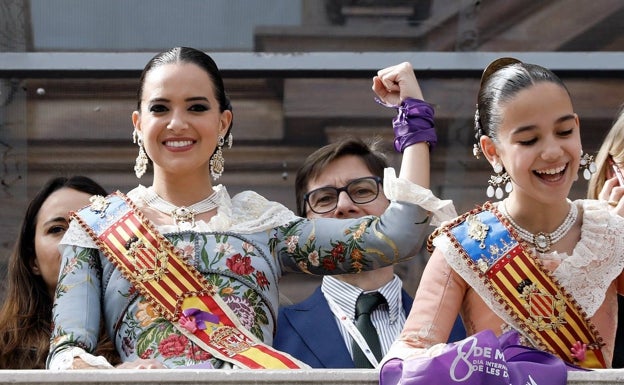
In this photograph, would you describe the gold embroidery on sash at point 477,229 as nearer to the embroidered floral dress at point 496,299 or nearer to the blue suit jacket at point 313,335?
the embroidered floral dress at point 496,299

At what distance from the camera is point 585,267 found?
395cm

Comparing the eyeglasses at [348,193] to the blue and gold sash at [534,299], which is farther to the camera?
the eyeglasses at [348,193]

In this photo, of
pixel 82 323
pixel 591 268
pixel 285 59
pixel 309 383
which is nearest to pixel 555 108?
pixel 591 268

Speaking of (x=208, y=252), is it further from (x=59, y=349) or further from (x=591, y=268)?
(x=591, y=268)

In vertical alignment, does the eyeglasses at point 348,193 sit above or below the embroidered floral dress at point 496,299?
below

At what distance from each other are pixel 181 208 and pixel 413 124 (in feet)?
2.24

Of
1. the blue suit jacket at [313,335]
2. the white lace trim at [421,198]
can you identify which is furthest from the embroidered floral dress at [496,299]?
the blue suit jacket at [313,335]

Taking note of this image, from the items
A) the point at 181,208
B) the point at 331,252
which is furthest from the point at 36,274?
the point at 331,252

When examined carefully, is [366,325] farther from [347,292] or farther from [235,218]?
[235,218]

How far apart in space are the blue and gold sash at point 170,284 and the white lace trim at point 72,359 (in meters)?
0.27

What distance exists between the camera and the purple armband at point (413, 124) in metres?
4.24

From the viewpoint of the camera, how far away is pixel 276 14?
6.41 metres

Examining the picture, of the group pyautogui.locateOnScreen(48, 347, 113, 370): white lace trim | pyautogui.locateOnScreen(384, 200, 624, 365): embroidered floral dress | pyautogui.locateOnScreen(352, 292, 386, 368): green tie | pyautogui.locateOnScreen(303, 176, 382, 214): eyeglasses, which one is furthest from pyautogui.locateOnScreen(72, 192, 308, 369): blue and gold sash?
pyautogui.locateOnScreen(303, 176, 382, 214): eyeglasses

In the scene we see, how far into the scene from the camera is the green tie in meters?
4.53
